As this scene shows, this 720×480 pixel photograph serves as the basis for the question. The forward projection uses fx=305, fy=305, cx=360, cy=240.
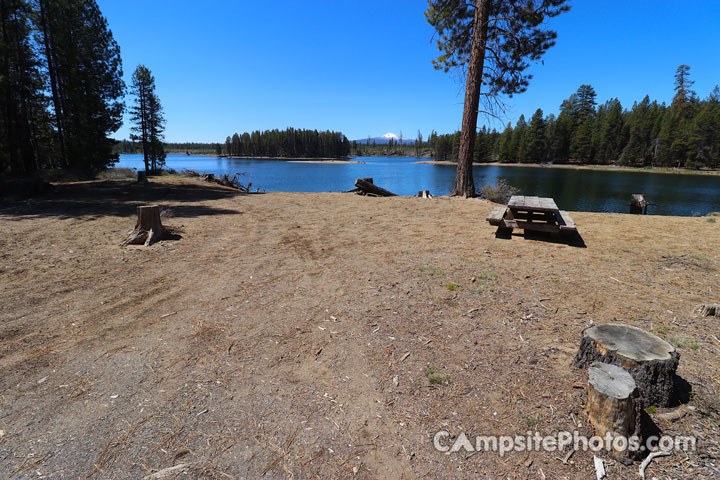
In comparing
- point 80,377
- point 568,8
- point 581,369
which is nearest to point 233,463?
point 80,377

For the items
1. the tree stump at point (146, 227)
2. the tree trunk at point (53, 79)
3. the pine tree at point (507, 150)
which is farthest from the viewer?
the pine tree at point (507, 150)

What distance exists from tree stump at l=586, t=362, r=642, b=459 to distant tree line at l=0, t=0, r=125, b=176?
22.6 metres

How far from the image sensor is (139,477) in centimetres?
194

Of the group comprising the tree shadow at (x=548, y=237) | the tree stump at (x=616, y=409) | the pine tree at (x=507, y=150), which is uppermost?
the pine tree at (x=507, y=150)

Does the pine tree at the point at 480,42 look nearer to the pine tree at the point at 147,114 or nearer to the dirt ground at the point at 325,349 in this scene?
the dirt ground at the point at 325,349

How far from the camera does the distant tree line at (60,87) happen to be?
16.2 metres

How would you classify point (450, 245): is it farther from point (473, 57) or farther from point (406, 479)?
point (473, 57)

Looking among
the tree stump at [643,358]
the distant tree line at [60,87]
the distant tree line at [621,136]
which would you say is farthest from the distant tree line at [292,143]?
the tree stump at [643,358]

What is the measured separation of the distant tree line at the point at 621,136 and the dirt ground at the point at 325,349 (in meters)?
78.8

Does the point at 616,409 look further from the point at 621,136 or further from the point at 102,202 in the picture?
the point at 621,136

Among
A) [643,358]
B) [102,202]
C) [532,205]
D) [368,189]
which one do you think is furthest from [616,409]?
[102,202]

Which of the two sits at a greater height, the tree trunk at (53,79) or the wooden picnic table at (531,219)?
the tree trunk at (53,79)

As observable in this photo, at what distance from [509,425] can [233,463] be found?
197 cm

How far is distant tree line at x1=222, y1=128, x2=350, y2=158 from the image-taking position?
141 meters
